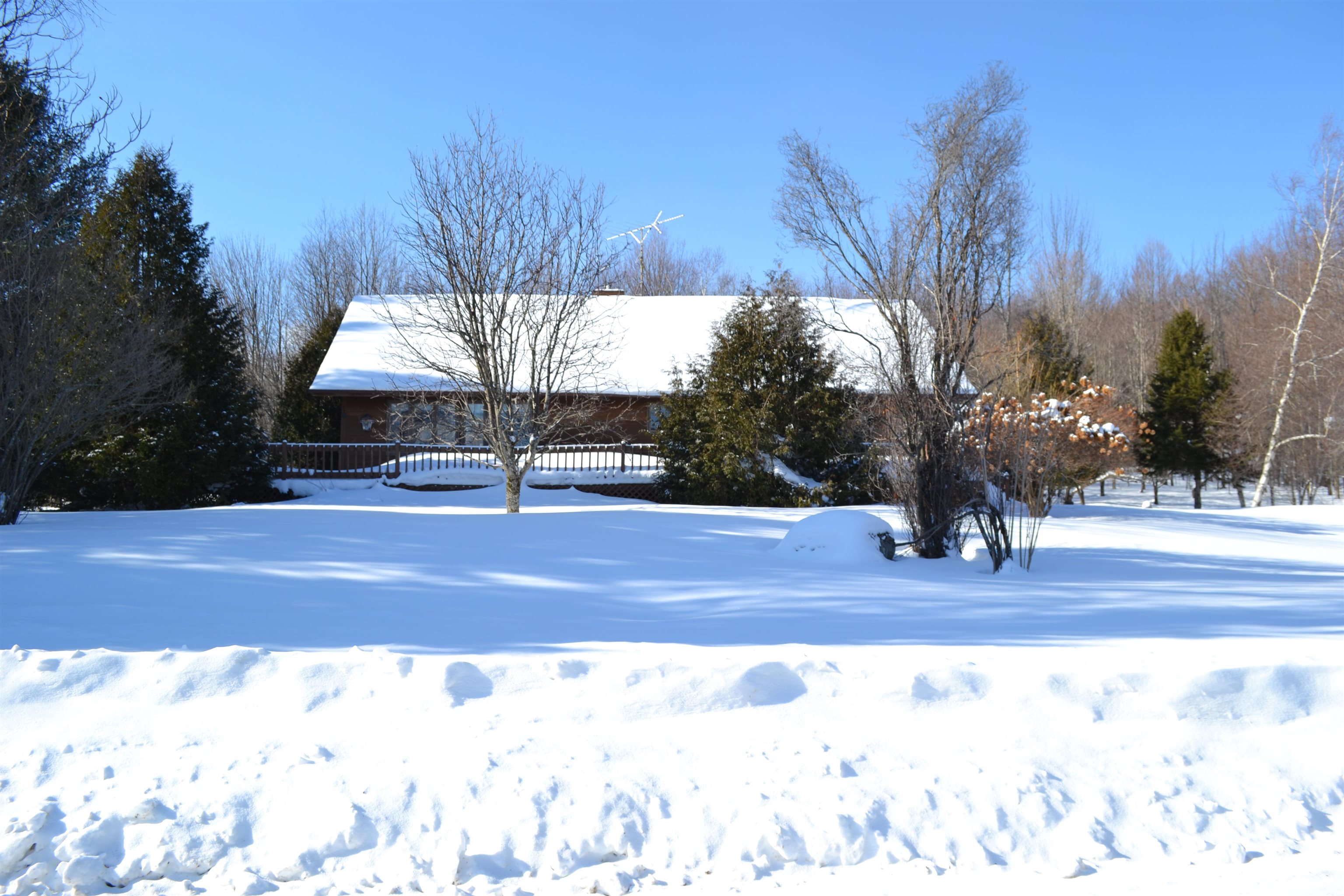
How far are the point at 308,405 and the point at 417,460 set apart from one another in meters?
6.74

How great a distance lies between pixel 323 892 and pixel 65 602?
13.3 feet

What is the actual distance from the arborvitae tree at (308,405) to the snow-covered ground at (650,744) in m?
19.4

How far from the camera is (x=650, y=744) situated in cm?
429

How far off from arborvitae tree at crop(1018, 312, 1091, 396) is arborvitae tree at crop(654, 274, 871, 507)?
4386 mm

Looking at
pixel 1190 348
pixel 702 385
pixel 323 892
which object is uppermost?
pixel 1190 348

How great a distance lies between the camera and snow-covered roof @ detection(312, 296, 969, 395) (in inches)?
906

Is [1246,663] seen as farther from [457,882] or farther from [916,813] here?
[457,882]

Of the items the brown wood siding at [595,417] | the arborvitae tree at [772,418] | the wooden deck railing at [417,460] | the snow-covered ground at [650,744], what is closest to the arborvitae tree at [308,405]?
the brown wood siding at [595,417]

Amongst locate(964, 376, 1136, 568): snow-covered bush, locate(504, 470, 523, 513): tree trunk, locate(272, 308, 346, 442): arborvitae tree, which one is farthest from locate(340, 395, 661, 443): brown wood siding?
locate(964, 376, 1136, 568): snow-covered bush

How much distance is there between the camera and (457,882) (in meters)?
3.52

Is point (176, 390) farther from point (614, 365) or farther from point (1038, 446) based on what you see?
point (1038, 446)

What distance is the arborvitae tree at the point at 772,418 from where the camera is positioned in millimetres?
17359

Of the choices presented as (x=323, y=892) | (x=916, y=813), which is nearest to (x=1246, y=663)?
(x=916, y=813)

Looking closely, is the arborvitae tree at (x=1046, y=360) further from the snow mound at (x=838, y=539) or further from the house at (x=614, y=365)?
the snow mound at (x=838, y=539)
